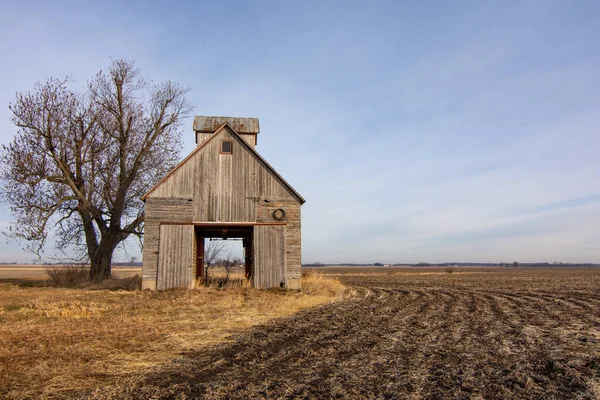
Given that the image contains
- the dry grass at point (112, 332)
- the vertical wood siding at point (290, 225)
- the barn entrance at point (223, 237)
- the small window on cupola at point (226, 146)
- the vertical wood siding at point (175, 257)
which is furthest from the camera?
the barn entrance at point (223, 237)

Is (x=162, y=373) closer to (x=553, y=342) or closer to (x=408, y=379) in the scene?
(x=408, y=379)

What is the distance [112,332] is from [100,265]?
1885 centimetres

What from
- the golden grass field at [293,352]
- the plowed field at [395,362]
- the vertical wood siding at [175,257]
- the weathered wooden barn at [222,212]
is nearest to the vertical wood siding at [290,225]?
the weathered wooden barn at [222,212]

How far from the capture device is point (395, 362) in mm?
7336

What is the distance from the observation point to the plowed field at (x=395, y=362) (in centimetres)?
570

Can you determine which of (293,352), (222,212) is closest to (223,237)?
(222,212)

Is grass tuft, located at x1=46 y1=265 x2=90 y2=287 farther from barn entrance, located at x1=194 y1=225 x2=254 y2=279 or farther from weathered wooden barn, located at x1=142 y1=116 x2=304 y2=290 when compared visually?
weathered wooden barn, located at x1=142 y1=116 x2=304 y2=290

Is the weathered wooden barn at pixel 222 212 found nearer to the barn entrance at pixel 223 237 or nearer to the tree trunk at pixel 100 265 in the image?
the barn entrance at pixel 223 237

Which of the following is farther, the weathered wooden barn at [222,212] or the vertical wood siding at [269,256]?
the vertical wood siding at [269,256]

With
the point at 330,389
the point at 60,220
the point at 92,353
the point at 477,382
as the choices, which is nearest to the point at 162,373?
the point at 92,353

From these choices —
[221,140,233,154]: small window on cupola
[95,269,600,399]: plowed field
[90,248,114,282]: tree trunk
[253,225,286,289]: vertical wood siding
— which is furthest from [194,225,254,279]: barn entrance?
Result: [95,269,600,399]: plowed field

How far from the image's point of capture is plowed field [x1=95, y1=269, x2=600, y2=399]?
5.70 meters

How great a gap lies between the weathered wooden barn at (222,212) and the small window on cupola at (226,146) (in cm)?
5

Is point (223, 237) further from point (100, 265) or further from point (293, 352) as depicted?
point (293, 352)
